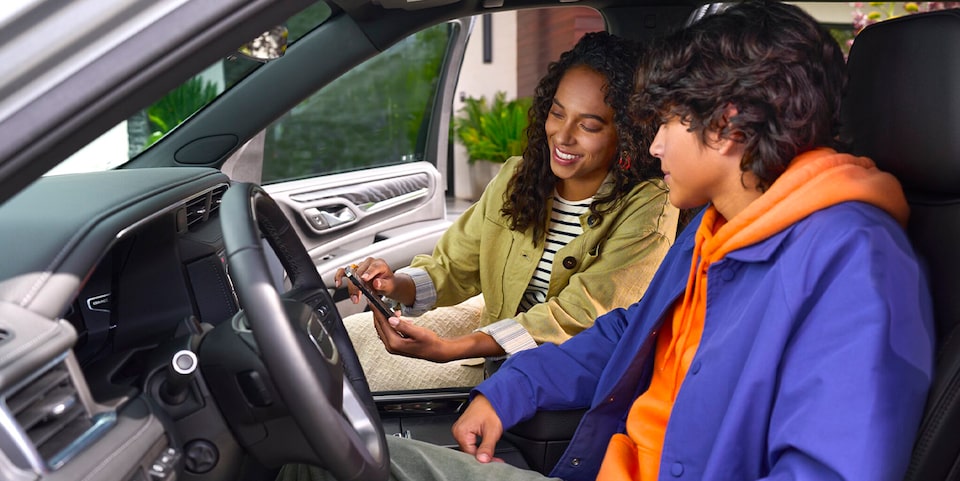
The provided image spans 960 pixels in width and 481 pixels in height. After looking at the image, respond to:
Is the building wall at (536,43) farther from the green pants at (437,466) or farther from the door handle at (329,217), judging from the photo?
the green pants at (437,466)

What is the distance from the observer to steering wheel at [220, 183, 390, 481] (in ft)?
3.09

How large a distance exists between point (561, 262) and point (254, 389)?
44.3 inches

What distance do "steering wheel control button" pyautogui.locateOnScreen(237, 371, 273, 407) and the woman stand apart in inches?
30.3

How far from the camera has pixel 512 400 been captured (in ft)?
5.36

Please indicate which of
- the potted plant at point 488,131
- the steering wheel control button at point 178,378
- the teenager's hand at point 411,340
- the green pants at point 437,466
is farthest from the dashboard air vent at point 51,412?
the potted plant at point 488,131

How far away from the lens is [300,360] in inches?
37.3

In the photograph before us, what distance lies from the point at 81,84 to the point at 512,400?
1.02 meters

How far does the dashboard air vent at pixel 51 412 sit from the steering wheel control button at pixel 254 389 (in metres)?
0.18

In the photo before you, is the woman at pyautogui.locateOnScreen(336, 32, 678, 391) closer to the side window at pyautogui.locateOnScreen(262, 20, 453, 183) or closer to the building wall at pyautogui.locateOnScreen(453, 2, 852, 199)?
the side window at pyautogui.locateOnScreen(262, 20, 453, 183)

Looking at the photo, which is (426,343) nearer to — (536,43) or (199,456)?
(199,456)

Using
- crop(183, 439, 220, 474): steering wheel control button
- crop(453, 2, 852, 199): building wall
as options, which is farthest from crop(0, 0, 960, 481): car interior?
crop(453, 2, 852, 199): building wall

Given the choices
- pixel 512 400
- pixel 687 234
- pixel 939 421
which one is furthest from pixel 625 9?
pixel 939 421

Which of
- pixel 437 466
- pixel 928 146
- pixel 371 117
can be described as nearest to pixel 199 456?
pixel 437 466

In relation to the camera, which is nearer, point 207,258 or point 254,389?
point 254,389
